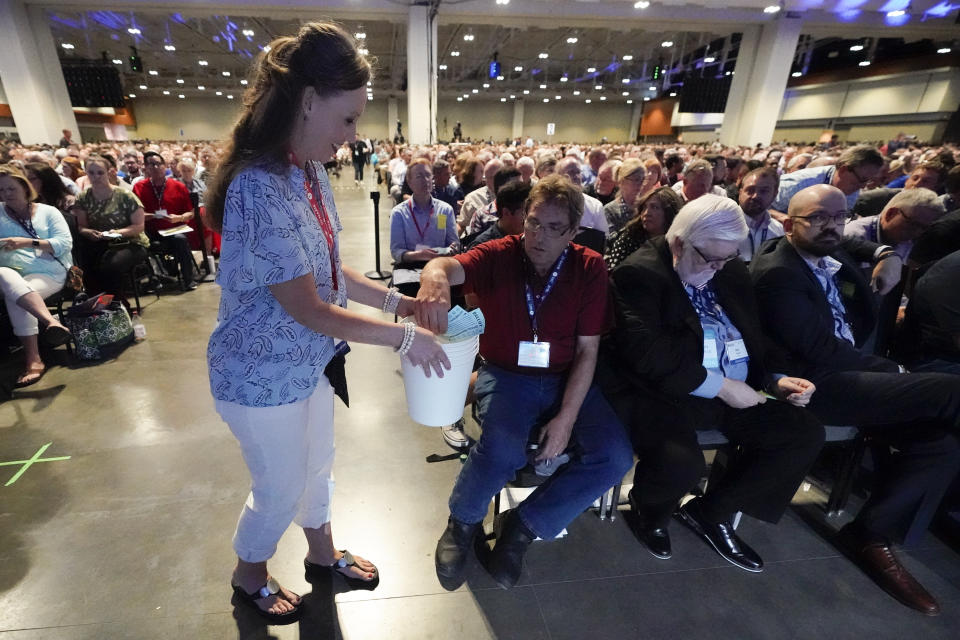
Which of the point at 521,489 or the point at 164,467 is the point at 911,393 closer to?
the point at 521,489

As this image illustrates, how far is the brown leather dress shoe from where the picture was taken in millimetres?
1709

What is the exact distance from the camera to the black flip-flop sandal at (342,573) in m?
1.71

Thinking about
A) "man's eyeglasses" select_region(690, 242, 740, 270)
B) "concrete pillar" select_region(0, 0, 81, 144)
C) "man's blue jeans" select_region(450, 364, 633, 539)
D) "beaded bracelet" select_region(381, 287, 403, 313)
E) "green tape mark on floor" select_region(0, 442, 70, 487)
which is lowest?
"green tape mark on floor" select_region(0, 442, 70, 487)

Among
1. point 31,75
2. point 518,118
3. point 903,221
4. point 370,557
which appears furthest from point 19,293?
point 518,118

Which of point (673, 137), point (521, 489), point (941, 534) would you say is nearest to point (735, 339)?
point (521, 489)

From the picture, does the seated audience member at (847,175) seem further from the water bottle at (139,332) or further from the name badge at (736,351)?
the water bottle at (139,332)

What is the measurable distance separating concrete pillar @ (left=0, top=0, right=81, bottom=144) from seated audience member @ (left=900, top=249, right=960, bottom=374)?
18.4 meters

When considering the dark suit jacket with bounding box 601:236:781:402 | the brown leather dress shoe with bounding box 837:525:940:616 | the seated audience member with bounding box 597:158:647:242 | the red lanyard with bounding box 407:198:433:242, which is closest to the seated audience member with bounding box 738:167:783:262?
the seated audience member with bounding box 597:158:647:242

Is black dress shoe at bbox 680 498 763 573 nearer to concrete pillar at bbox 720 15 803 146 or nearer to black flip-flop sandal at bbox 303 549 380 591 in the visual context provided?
black flip-flop sandal at bbox 303 549 380 591

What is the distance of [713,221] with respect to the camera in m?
1.73

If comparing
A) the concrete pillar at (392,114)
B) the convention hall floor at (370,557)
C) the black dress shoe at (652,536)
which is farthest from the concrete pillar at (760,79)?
the concrete pillar at (392,114)

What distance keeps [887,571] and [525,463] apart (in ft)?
5.03

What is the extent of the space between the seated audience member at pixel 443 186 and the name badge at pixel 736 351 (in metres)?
3.91

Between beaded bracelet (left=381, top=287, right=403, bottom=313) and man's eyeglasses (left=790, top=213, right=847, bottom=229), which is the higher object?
man's eyeglasses (left=790, top=213, right=847, bottom=229)
